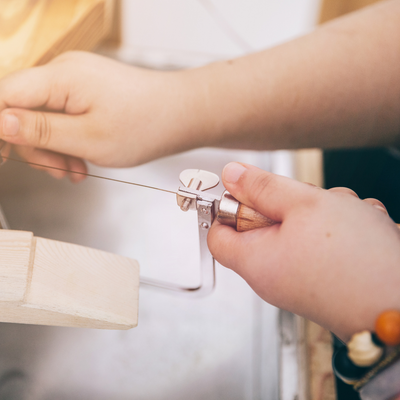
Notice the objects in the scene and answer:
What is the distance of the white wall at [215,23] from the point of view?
0.80 meters

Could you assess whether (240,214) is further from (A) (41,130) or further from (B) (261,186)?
(A) (41,130)

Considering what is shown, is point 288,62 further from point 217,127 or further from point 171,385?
point 171,385

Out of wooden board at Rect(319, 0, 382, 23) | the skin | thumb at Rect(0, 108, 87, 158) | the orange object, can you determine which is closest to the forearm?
the skin

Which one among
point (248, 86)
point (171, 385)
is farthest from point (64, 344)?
point (248, 86)

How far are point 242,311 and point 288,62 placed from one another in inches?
11.9

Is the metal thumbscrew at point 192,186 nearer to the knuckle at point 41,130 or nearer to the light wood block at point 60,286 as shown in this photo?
the light wood block at point 60,286

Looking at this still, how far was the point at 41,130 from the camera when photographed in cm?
39

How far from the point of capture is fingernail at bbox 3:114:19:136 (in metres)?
0.37

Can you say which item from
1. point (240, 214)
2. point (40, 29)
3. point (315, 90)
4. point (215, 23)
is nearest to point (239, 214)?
point (240, 214)

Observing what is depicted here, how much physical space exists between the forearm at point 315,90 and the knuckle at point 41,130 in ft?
0.57

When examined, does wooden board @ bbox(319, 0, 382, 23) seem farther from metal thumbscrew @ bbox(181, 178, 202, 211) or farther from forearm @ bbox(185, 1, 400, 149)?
metal thumbscrew @ bbox(181, 178, 202, 211)

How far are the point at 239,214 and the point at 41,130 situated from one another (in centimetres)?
25

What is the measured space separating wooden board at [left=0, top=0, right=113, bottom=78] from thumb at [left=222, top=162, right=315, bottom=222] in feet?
1.07

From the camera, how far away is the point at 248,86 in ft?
1.45
